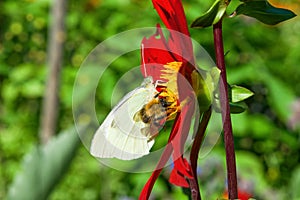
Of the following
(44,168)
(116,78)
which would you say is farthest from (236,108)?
(116,78)

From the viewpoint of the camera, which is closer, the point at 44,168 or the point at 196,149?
the point at 196,149

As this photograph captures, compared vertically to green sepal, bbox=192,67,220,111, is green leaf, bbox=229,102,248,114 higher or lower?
lower

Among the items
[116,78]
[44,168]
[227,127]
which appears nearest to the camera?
[227,127]

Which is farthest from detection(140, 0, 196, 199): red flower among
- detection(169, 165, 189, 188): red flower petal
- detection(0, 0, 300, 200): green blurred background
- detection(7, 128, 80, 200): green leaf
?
detection(0, 0, 300, 200): green blurred background

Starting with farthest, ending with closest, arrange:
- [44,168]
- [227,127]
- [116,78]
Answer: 1. [116,78]
2. [44,168]
3. [227,127]

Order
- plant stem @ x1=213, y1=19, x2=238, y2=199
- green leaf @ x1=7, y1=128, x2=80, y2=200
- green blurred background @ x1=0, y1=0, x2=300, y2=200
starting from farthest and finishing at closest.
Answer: green blurred background @ x1=0, y1=0, x2=300, y2=200, green leaf @ x1=7, y1=128, x2=80, y2=200, plant stem @ x1=213, y1=19, x2=238, y2=199

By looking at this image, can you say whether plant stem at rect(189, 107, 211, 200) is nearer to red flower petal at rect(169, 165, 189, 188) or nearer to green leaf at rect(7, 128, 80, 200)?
red flower petal at rect(169, 165, 189, 188)

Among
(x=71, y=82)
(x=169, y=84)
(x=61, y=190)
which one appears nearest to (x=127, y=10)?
(x=71, y=82)

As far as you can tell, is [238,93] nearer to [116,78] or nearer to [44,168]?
[44,168]

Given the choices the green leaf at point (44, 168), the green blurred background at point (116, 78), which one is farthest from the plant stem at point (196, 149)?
the green blurred background at point (116, 78)
